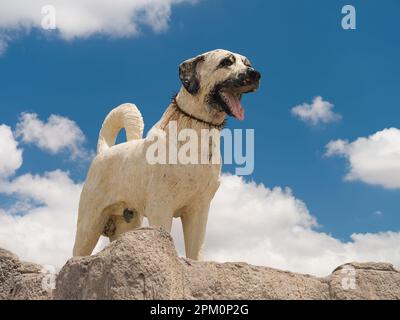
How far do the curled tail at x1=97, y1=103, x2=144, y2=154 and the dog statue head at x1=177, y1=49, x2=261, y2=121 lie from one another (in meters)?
1.70

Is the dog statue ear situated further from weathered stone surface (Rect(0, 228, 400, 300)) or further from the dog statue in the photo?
weathered stone surface (Rect(0, 228, 400, 300))

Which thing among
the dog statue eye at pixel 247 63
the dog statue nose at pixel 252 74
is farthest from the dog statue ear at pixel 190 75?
the dog statue nose at pixel 252 74

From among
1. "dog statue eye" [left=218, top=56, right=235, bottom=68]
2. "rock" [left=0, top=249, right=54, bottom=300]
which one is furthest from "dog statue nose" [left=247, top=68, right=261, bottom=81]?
"rock" [left=0, top=249, right=54, bottom=300]

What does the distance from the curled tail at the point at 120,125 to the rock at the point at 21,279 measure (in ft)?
7.94

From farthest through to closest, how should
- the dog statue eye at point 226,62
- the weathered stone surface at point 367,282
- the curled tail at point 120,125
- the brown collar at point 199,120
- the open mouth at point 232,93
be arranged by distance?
1. the curled tail at point 120,125
2. the brown collar at point 199,120
3. the dog statue eye at point 226,62
4. the open mouth at point 232,93
5. the weathered stone surface at point 367,282

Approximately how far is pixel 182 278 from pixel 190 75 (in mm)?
3020

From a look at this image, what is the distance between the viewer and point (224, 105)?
6785 millimetres

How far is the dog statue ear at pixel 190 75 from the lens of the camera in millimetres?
6926

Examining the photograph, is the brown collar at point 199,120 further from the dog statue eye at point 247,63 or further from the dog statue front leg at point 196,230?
the dog statue front leg at point 196,230

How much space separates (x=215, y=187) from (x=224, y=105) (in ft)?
3.09

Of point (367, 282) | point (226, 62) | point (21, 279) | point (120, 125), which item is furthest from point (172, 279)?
point (120, 125)
